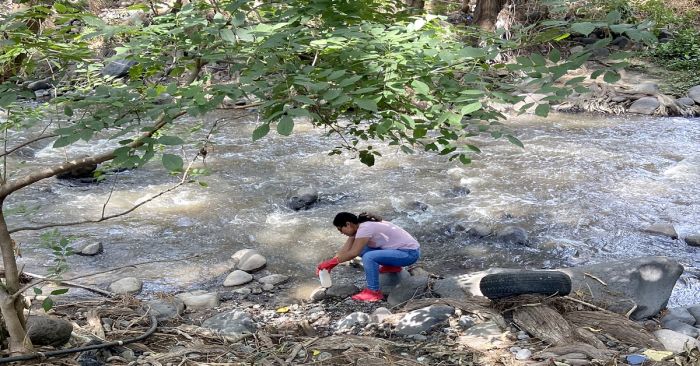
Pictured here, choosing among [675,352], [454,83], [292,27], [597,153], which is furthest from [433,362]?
[597,153]

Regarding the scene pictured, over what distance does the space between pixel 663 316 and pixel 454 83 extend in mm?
2970

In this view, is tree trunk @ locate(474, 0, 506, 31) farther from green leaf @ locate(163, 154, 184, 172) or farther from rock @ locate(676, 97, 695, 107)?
green leaf @ locate(163, 154, 184, 172)

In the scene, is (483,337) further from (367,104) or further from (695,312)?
(367,104)

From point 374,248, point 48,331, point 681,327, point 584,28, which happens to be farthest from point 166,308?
point 584,28

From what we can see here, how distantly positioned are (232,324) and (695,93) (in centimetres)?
969

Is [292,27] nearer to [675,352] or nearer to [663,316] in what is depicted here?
[675,352]

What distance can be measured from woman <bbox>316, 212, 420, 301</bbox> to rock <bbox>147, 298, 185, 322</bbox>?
1108 millimetres

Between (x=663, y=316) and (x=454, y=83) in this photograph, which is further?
(x=663, y=316)

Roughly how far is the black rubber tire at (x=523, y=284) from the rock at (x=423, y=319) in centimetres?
29

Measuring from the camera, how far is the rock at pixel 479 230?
22.1ft

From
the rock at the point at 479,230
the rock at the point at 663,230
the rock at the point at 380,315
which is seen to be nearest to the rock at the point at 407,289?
the rock at the point at 380,315

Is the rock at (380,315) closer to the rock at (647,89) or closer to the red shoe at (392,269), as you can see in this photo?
the red shoe at (392,269)

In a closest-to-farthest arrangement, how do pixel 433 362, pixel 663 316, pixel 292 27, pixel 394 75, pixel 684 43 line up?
pixel 394 75
pixel 292 27
pixel 433 362
pixel 663 316
pixel 684 43

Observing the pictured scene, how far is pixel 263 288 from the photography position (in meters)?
5.73
